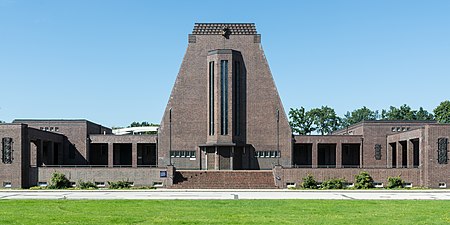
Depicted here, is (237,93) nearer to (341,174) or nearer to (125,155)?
(341,174)

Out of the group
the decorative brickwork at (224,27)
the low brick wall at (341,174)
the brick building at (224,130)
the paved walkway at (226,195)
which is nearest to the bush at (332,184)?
the low brick wall at (341,174)

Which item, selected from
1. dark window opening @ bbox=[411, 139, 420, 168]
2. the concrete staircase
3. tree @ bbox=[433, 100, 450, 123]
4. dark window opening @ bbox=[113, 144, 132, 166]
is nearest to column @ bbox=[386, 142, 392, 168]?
dark window opening @ bbox=[411, 139, 420, 168]

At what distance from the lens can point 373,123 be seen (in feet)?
234

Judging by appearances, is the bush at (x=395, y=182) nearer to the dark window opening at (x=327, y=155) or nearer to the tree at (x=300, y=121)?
the dark window opening at (x=327, y=155)

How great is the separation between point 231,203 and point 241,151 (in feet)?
111

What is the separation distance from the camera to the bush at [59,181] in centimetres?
5378

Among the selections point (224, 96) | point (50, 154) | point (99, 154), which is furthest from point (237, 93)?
point (99, 154)

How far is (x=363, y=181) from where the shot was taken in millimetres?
53688

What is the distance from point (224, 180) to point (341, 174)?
10245 mm

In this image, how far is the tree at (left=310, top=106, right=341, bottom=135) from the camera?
138 metres

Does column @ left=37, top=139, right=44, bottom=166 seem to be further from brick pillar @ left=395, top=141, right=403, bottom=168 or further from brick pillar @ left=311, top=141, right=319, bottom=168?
brick pillar @ left=395, top=141, right=403, bottom=168

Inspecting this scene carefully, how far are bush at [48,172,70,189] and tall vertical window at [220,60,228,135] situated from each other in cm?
1737

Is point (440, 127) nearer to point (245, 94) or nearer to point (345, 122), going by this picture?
point (245, 94)

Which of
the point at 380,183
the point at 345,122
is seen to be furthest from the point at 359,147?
the point at 345,122
